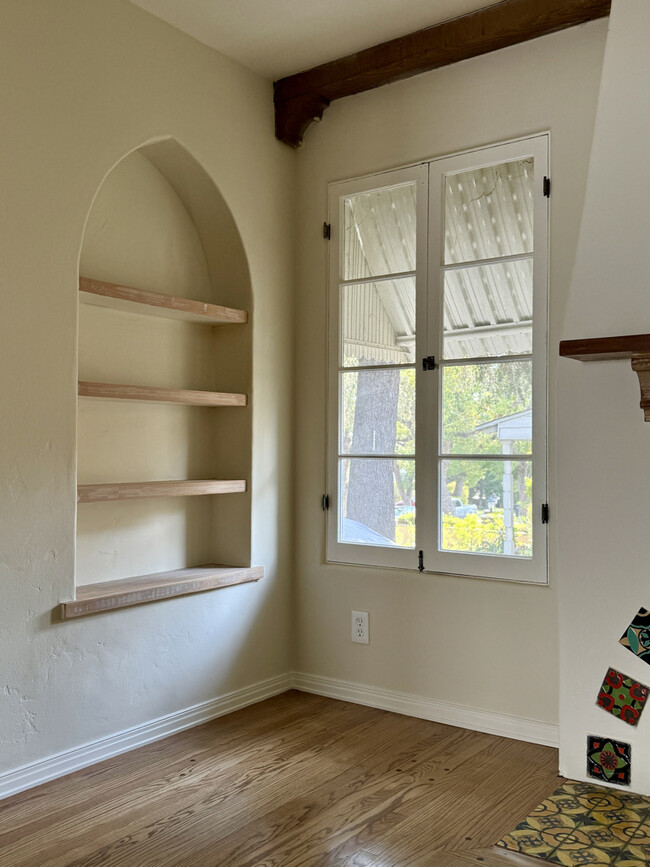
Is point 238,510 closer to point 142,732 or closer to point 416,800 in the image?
point 142,732

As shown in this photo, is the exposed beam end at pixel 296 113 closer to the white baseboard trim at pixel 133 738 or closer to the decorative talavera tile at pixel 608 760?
the white baseboard trim at pixel 133 738

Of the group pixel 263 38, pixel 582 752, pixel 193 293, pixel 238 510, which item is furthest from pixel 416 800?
pixel 263 38

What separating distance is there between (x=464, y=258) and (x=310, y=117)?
103cm

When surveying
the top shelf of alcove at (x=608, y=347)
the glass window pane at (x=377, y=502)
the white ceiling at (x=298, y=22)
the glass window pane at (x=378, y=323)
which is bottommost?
the glass window pane at (x=377, y=502)

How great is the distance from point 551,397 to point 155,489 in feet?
5.06

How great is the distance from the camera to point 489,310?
10.3ft

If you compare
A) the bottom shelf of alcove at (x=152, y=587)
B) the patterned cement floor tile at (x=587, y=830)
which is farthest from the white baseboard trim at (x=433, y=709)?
the bottom shelf of alcove at (x=152, y=587)

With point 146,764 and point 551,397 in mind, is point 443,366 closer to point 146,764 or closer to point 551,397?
point 551,397

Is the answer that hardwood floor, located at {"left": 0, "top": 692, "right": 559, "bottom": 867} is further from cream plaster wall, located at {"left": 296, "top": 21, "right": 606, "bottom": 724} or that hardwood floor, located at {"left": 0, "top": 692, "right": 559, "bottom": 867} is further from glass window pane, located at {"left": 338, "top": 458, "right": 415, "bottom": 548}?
glass window pane, located at {"left": 338, "top": 458, "right": 415, "bottom": 548}

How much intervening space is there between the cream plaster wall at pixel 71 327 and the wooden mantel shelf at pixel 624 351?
4.95ft

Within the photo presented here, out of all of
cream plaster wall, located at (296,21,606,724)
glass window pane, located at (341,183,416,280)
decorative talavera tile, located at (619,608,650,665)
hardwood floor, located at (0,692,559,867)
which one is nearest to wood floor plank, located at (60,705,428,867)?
hardwood floor, located at (0,692,559,867)

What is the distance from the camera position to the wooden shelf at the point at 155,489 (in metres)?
2.77

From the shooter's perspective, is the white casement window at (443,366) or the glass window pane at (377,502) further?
the glass window pane at (377,502)

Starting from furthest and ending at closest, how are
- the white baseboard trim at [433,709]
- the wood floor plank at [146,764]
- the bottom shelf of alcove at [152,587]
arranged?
1. the white baseboard trim at [433,709]
2. the bottom shelf of alcove at [152,587]
3. the wood floor plank at [146,764]
